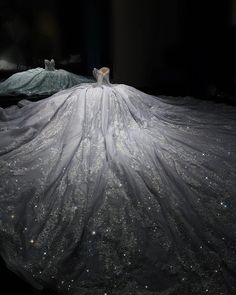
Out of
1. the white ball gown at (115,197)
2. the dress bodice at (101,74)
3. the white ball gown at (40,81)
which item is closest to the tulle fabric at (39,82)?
the white ball gown at (40,81)

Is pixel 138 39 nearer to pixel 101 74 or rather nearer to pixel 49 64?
pixel 49 64

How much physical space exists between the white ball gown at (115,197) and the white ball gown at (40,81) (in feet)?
1.96

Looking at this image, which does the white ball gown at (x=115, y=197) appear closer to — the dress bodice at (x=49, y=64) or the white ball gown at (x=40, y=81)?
the white ball gown at (x=40, y=81)

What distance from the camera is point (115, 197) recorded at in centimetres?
144

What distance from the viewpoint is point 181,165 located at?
172 cm

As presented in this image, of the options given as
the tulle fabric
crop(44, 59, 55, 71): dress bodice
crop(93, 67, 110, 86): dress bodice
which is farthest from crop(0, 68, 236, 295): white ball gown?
crop(44, 59, 55, 71): dress bodice

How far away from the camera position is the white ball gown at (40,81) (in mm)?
2879

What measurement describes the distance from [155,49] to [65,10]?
999mm

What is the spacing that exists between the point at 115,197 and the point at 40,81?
73.1 inches

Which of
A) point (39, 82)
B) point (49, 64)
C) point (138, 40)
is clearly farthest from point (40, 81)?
point (138, 40)

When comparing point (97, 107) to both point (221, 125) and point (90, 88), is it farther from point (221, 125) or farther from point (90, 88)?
point (221, 125)

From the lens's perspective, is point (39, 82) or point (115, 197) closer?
point (115, 197)

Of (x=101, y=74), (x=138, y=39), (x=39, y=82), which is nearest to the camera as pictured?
(x=101, y=74)

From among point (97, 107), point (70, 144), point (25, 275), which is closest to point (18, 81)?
point (97, 107)
